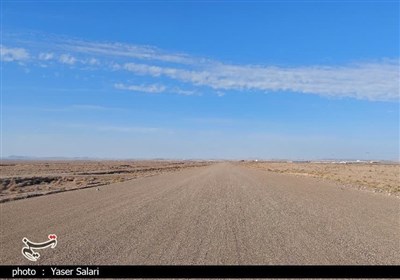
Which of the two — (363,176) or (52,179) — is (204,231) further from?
(363,176)

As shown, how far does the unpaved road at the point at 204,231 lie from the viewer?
956cm

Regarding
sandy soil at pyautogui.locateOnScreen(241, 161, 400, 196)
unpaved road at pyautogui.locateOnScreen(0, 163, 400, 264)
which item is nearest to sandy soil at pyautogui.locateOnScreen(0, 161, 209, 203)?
unpaved road at pyautogui.locateOnScreen(0, 163, 400, 264)

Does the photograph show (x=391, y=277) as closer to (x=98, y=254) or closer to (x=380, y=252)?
(x=380, y=252)

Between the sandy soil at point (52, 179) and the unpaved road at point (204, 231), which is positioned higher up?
the sandy soil at point (52, 179)

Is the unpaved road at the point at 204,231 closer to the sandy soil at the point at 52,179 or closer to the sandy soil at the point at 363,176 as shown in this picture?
the sandy soil at the point at 52,179

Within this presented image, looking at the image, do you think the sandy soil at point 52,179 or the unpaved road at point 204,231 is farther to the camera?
the sandy soil at point 52,179

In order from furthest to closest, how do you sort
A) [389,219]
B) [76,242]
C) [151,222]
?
[389,219] → [151,222] → [76,242]

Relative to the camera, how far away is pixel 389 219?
1614 cm

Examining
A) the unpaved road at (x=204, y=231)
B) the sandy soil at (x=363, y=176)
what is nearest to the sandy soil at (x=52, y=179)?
the unpaved road at (x=204, y=231)

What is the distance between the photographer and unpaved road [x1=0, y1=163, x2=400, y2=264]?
9.56m

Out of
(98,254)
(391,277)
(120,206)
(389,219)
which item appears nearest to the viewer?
(391,277)

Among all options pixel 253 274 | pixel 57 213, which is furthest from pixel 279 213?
pixel 253 274

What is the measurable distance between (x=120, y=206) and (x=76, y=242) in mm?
8240

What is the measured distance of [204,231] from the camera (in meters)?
12.7
